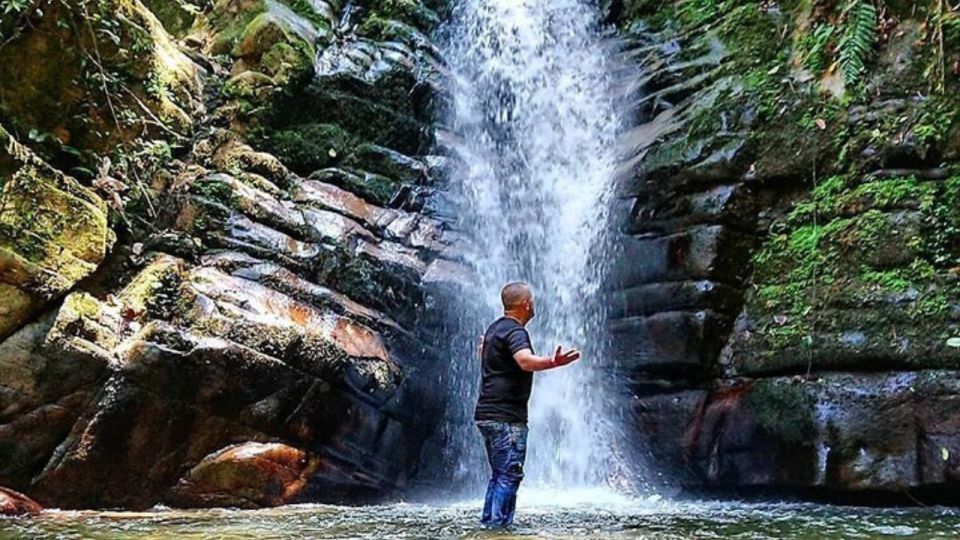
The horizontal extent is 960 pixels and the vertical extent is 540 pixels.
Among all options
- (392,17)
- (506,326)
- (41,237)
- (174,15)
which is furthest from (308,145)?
(506,326)

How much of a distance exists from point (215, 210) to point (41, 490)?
311 cm

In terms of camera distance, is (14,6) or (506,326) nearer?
(506,326)

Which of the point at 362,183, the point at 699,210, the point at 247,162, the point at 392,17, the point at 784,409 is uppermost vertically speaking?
the point at 392,17

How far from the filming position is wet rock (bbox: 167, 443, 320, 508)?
615 centimetres

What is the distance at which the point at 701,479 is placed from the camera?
281 inches

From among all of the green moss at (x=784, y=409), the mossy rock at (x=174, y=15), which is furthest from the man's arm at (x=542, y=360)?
the mossy rock at (x=174, y=15)

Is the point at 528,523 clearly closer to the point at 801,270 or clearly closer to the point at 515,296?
the point at 515,296

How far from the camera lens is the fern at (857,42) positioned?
723cm

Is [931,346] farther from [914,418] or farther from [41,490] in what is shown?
[41,490]

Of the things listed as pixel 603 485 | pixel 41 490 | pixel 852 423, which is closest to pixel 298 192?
pixel 41 490

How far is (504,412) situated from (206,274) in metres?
3.65

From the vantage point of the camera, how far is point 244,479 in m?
6.27

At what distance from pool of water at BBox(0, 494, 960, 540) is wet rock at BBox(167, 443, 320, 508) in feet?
0.70

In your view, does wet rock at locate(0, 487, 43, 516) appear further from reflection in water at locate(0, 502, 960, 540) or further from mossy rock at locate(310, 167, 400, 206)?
mossy rock at locate(310, 167, 400, 206)
